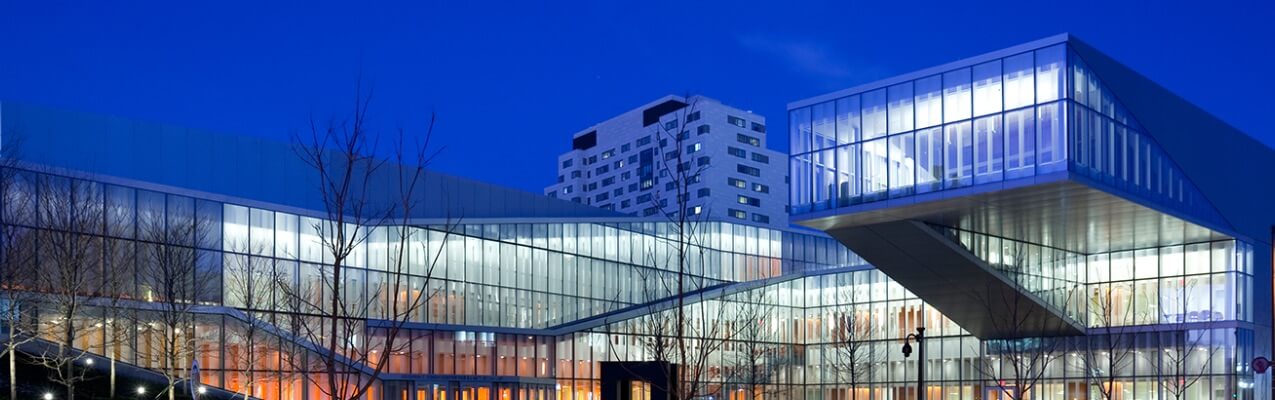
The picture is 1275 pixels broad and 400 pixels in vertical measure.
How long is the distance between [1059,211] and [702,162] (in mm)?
94813

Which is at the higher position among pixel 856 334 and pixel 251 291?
pixel 251 291

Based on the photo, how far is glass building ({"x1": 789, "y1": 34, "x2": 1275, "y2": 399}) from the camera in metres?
42.8

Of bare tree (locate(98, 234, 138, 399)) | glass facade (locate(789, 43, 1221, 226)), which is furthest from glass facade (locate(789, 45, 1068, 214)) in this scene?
bare tree (locate(98, 234, 138, 399))

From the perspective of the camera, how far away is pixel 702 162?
142 m

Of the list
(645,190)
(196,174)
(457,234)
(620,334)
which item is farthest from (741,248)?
(645,190)

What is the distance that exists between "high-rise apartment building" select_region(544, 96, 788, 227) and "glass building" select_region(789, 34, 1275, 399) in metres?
86.3

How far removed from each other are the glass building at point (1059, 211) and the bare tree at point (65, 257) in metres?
26.5

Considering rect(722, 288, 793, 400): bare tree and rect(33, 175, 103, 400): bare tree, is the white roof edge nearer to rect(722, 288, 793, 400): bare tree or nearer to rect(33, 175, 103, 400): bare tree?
rect(722, 288, 793, 400): bare tree

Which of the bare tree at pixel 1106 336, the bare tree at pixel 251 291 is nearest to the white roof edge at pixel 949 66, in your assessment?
the bare tree at pixel 1106 336

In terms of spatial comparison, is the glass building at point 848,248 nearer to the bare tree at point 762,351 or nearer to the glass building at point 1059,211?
the glass building at point 1059,211

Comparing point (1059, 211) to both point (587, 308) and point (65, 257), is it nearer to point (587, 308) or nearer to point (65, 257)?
point (587, 308)

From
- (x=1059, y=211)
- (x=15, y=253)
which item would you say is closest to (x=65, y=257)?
(x=15, y=253)

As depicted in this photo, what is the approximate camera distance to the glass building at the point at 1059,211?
42812 mm

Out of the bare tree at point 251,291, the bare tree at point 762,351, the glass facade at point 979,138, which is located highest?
the glass facade at point 979,138
